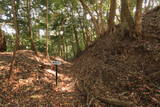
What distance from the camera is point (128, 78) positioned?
516cm

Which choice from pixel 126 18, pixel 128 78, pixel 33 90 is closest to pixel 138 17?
pixel 126 18

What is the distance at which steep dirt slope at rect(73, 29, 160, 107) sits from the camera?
167 inches

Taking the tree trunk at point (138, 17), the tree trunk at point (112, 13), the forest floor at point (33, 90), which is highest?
the tree trunk at point (112, 13)

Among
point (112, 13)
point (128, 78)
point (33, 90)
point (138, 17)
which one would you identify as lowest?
point (33, 90)

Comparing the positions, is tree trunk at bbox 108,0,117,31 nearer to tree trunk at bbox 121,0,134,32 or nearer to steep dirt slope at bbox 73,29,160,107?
tree trunk at bbox 121,0,134,32

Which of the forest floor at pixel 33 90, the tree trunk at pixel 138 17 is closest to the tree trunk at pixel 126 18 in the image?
the tree trunk at pixel 138 17

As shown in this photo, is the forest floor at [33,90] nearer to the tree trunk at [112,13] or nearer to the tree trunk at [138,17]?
the tree trunk at [138,17]

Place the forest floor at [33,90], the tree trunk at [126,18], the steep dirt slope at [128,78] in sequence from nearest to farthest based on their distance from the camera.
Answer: the steep dirt slope at [128,78] → the forest floor at [33,90] → the tree trunk at [126,18]

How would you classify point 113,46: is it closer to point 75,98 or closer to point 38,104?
point 75,98

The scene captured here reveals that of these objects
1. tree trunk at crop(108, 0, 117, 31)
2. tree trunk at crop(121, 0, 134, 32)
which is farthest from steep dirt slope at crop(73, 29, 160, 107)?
tree trunk at crop(108, 0, 117, 31)

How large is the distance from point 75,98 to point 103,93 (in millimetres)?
1020

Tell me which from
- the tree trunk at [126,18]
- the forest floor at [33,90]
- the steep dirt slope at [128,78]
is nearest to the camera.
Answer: the steep dirt slope at [128,78]

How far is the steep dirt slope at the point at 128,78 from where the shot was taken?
4242 millimetres

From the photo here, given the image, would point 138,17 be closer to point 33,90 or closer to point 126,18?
point 126,18
